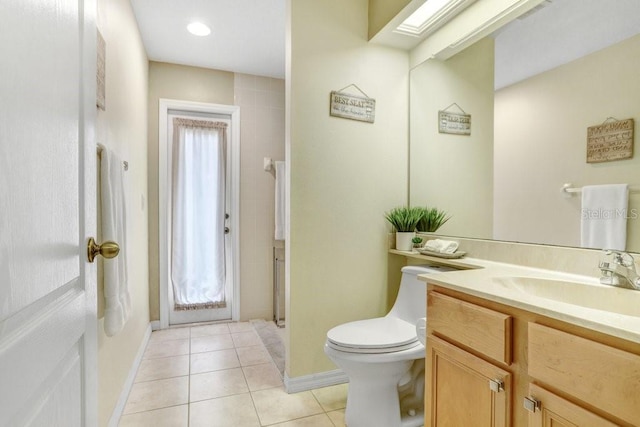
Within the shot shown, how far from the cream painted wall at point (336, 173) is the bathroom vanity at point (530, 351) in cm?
90

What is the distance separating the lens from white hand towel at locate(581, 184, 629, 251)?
1229 mm

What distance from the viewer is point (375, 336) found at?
1697 mm

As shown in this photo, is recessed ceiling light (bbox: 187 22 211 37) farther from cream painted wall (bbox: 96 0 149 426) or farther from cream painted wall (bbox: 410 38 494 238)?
cream painted wall (bbox: 410 38 494 238)

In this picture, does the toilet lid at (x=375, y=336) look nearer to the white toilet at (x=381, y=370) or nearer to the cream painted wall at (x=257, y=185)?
the white toilet at (x=381, y=370)

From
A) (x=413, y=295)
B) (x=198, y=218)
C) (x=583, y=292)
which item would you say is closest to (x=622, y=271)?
(x=583, y=292)

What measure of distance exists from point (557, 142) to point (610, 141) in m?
0.19

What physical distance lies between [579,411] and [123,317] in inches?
69.2

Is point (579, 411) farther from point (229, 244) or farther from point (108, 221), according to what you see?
point (229, 244)

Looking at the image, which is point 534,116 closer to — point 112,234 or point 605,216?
point 605,216

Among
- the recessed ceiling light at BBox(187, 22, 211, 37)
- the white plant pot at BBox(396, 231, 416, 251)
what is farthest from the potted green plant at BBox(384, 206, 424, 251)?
the recessed ceiling light at BBox(187, 22, 211, 37)

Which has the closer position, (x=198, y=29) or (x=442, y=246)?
(x=442, y=246)

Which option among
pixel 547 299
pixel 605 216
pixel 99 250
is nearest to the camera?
pixel 99 250

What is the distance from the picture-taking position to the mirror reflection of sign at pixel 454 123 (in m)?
1.95

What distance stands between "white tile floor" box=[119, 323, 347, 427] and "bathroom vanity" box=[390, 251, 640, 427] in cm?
90
